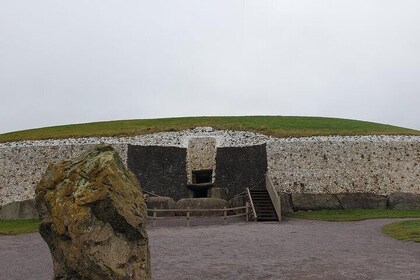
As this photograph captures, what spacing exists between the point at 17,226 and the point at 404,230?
19724mm

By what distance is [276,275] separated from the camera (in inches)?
424

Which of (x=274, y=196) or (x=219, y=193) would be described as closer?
(x=274, y=196)

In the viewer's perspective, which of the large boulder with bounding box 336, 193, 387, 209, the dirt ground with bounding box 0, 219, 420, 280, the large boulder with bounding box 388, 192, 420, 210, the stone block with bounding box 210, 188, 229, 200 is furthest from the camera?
the stone block with bounding box 210, 188, 229, 200

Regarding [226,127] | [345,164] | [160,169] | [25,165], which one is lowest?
[160,169]

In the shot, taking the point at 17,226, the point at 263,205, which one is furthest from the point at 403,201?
the point at 17,226

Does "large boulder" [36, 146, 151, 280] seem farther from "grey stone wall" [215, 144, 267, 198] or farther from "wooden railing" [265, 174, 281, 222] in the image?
"grey stone wall" [215, 144, 267, 198]

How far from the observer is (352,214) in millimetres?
25844

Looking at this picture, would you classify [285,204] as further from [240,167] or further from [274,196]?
[240,167]

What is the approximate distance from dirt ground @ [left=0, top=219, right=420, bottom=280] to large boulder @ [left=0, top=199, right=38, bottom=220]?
7.91 meters

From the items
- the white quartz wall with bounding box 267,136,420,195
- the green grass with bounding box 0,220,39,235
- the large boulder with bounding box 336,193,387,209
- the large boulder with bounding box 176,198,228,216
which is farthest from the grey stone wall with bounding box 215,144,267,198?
the green grass with bounding box 0,220,39,235

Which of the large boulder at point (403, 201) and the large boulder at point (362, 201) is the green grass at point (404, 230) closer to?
the large boulder at point (362, 201)

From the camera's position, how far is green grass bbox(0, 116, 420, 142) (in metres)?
32.8

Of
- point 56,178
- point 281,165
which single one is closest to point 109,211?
point 56,178

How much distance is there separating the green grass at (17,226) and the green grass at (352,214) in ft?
48.4
